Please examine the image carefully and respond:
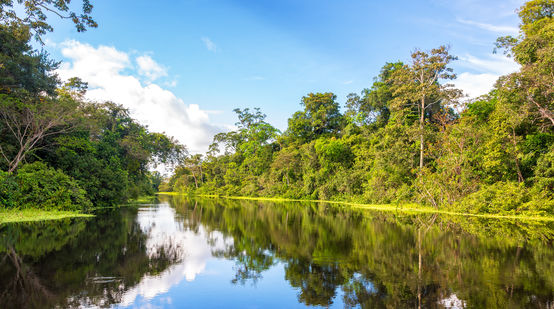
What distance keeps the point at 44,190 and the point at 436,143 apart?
26.1 metres

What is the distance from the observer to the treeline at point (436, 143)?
17.6 metres

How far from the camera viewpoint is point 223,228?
46.3ft

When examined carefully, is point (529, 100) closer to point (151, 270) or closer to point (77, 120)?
point (151, 270)

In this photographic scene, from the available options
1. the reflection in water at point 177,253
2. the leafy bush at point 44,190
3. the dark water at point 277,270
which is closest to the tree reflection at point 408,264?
the dark water at point 277,270

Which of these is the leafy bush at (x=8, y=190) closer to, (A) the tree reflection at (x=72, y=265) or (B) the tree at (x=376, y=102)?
(A) the tree reflection at (x=72, y=265)

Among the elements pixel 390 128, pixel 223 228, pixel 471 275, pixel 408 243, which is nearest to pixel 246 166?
pixel 390 128

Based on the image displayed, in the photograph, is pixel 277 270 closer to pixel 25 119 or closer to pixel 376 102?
pixel 25 119

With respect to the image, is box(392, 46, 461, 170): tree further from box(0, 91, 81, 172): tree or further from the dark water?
box(0, 91, 81, 172): tree

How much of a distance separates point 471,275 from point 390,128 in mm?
23695

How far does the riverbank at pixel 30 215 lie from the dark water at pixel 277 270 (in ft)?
10.7

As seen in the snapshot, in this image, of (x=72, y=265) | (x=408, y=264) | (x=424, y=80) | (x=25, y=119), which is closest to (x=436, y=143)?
(x=424, y=80)

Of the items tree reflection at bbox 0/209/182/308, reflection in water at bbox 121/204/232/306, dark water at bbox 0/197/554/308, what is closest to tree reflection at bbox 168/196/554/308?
dark water at bbox 0/197/554/308

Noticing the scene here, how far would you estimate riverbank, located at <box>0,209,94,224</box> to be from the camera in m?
14.6

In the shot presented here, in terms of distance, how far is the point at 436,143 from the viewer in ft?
80.9
